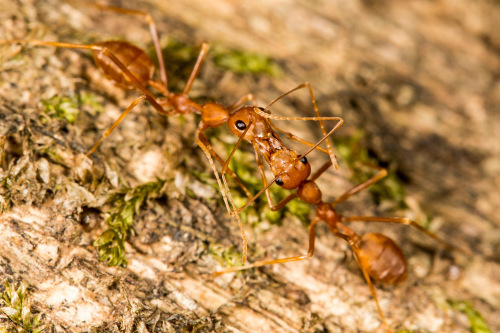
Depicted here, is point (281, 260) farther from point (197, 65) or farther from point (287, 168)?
point (197, 65)

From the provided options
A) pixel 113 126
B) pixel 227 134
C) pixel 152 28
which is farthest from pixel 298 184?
pixel 152 28

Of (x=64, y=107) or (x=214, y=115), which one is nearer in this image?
(x=64, y=107)

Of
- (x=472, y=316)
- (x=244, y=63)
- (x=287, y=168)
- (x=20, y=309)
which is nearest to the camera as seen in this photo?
(x=20, y=309)

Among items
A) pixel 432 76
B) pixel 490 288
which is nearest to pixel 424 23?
pixel 432 76

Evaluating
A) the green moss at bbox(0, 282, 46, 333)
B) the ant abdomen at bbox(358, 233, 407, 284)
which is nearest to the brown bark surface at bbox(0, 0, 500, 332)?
the green moss at bbox(0, 282, 46, 333)

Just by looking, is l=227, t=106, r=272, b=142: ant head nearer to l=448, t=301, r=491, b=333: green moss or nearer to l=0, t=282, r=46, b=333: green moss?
l=0, t=282, r=46, b=333: green moss

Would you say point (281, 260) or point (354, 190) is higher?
point (354, 190)

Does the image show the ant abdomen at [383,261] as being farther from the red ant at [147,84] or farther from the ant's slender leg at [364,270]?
the red ant at [147,84]

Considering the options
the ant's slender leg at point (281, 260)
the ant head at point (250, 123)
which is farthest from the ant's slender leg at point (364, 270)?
the ant head at point (250, 123)
